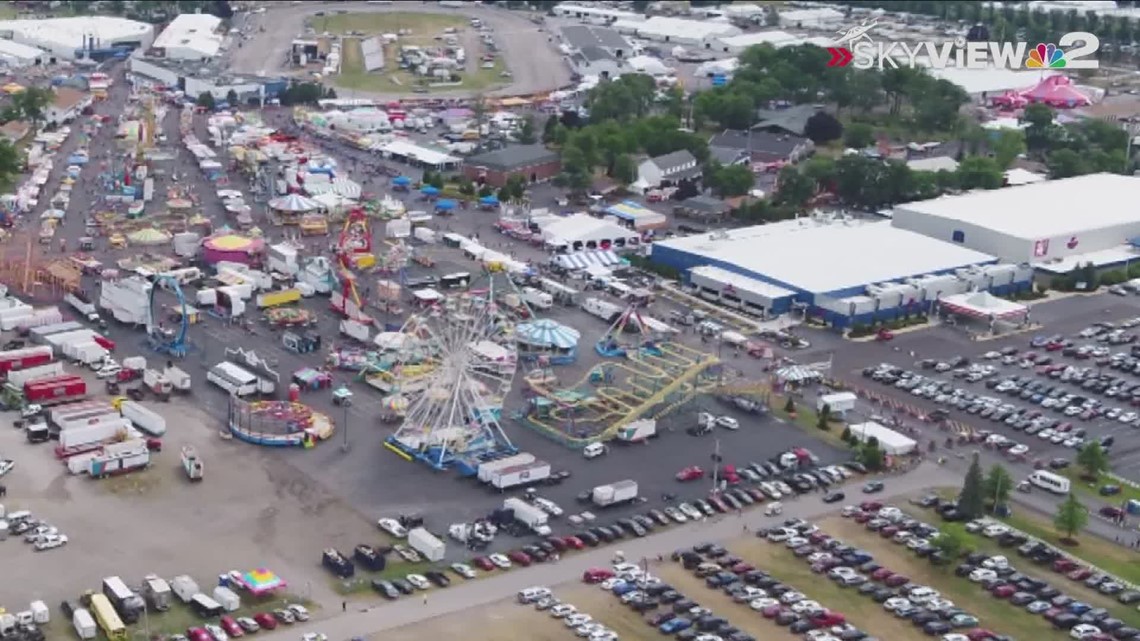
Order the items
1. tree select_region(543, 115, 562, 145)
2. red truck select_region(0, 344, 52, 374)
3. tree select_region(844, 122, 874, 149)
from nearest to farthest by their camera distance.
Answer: red truck select_region(0, 344, 52, 374), tree select_region(543, 115, 562, 145), tree select_region(844, 122, 874, 149)

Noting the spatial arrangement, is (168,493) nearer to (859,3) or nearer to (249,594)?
(249,594)

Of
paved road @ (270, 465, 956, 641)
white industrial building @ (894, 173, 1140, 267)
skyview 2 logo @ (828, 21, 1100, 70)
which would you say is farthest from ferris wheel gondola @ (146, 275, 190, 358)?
skyview 2 logo @ (828, 21, 1100, 70)

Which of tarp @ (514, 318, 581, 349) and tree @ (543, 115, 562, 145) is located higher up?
tree @ (543, 115, 562, 145)

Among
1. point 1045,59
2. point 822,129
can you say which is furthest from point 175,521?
point 1045,59

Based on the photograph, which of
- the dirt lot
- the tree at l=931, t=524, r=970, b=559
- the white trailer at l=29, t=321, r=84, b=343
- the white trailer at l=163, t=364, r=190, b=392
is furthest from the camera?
the white trailer at l=29, t=321, r=84, b=343

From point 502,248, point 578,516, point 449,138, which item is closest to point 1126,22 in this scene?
point 449,138

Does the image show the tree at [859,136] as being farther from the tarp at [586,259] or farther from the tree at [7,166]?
the tree at [7,166]

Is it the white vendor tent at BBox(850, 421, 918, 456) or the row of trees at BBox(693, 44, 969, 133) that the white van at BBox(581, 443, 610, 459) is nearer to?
the white vendor tent at BBox(850, 421, 918, 456)

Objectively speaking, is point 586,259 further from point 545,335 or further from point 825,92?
point 825,92
